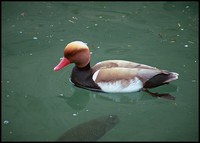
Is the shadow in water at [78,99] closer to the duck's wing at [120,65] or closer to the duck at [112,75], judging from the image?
the duck at [112,75]

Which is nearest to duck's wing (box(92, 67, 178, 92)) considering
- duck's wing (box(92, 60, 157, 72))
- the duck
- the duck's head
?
the duck

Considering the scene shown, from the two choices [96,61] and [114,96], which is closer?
[114,96]

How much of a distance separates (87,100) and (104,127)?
756mm

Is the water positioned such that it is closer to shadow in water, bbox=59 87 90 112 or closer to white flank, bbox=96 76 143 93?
shadow in water, bbox=59 87 90 112

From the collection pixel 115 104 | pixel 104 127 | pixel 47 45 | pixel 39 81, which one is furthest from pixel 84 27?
pixel 104 127

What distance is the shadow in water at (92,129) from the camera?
439 cm

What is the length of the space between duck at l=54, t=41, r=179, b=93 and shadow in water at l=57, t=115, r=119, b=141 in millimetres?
567

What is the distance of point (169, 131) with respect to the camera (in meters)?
4.57

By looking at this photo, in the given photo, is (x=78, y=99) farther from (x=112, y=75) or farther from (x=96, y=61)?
(x=96, y=61)

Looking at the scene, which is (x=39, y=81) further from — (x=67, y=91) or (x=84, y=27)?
(x=84, y=27)

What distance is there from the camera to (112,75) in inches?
199

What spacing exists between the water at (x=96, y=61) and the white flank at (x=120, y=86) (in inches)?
4.7

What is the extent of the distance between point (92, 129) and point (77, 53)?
1285mm

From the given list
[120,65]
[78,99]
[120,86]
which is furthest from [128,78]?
[78,99]
